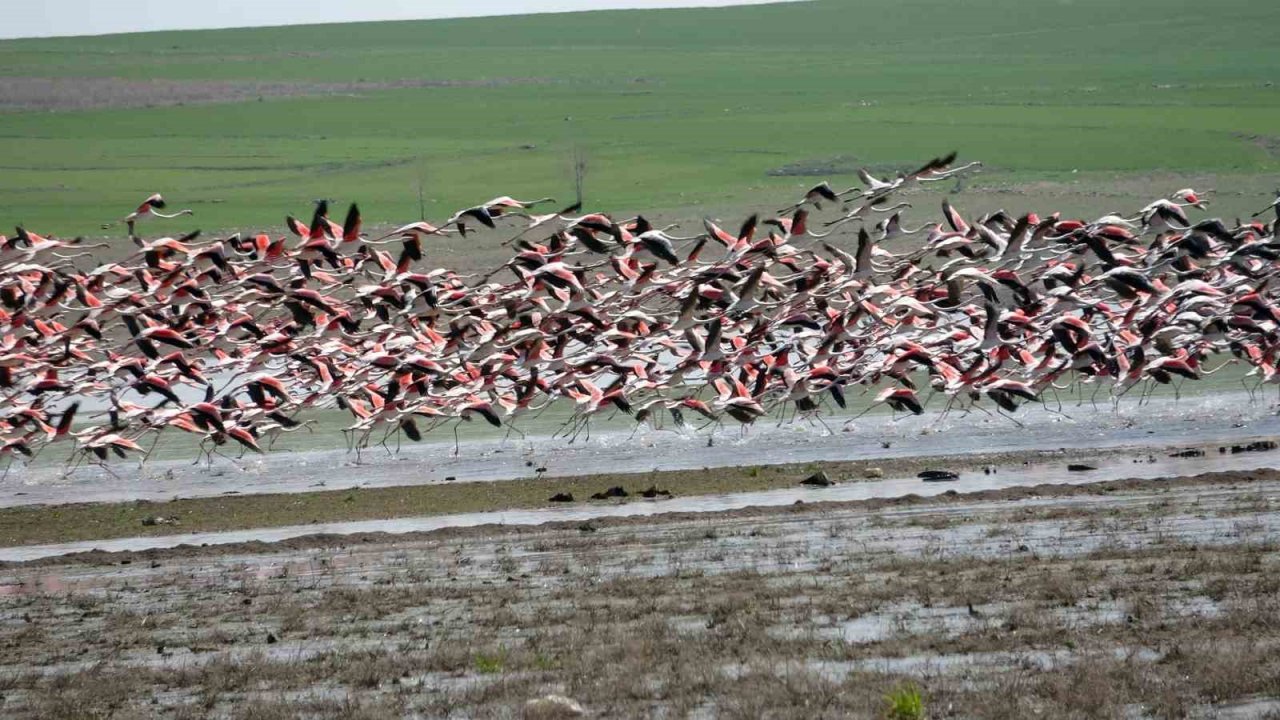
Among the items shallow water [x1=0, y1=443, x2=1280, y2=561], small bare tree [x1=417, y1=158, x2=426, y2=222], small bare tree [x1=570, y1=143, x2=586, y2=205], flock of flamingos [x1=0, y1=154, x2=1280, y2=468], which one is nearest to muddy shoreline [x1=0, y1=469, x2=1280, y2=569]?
shallow water [x1=0, y1=443, x2=1280, y2=561]

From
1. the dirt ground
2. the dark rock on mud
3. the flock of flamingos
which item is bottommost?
the dirt ground

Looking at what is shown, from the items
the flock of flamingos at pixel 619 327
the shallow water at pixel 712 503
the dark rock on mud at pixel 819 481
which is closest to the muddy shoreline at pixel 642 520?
the shallow water at pixel 712 503

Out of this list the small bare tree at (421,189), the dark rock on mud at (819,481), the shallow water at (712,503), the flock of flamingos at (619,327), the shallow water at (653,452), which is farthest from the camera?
the small bare tree at (421,189)

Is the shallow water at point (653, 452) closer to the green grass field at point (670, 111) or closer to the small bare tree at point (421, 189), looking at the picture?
the green grass field at point (670, 111)

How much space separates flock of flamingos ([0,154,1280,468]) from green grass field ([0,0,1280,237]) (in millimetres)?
22491

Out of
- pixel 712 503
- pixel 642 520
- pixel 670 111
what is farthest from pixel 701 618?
pixel 670 111

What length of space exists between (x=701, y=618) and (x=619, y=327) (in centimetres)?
1298

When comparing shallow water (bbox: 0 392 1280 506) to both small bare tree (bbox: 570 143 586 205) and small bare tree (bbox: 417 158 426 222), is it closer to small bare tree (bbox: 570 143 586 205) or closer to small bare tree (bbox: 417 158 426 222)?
small bare tree (bbox: 417 158 426 222)

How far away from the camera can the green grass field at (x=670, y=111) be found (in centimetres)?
6444

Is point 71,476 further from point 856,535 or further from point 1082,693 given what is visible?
point 1082,693

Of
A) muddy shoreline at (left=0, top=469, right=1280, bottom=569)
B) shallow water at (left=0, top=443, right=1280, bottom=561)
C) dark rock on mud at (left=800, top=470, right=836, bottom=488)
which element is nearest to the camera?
muddy shoreline at (left=0, top=469, right=1280, bottom=569)

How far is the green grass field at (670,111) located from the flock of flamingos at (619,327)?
885 inches

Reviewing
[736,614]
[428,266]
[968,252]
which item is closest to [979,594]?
[736,614]

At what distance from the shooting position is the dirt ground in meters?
12.2
